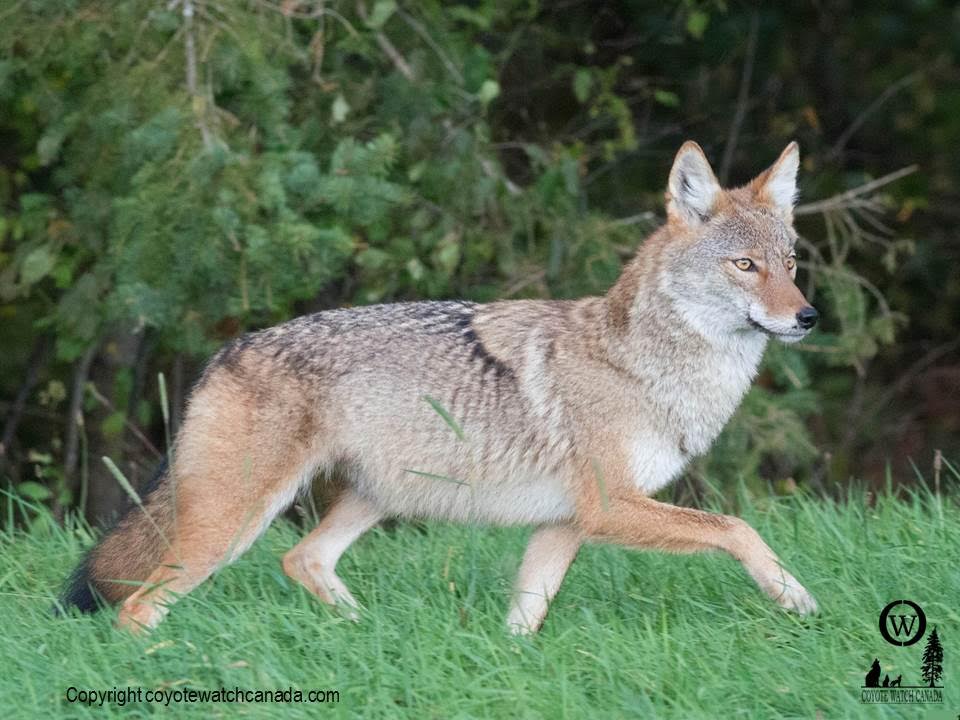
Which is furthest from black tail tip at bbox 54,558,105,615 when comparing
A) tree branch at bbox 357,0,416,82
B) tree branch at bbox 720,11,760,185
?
tree branch at bbox 720,11,760,185

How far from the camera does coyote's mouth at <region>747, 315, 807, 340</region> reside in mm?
5695

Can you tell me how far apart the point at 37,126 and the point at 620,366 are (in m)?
5.33

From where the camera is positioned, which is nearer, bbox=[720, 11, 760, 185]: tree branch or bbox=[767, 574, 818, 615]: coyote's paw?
bbox=[767, 574, 818, 615]: coyote's paw

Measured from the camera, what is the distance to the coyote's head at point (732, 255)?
5.76 m

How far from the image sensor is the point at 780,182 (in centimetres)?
629

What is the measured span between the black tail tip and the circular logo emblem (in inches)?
114

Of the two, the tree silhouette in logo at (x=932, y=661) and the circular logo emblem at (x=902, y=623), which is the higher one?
the tree silhouette in logo at (x=932, y=661)

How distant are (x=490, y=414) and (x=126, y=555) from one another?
5.20ft

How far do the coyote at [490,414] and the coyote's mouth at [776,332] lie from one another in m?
0.01

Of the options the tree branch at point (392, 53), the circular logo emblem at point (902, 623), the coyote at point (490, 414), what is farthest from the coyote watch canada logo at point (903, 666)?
the tree branch at point (392, 53)

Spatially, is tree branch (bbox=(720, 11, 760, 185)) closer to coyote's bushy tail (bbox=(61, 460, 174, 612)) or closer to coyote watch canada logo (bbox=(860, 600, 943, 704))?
coyote's bushy tail (bbox=(61, 460, 174, 612))

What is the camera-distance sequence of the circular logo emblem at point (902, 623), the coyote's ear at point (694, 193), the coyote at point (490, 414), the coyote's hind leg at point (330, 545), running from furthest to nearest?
the coyote's ear at point (694, 193), the coyote's hind leg at point (330, 545), the coyote at point (490, 414), the circular logo emblem at point (902, 623)

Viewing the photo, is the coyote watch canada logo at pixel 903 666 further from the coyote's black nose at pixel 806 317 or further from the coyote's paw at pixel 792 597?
the coyote's black nose at pixel 806 317

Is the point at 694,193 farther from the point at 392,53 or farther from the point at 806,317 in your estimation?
the point at 392,53
